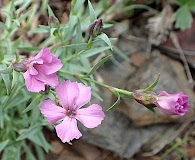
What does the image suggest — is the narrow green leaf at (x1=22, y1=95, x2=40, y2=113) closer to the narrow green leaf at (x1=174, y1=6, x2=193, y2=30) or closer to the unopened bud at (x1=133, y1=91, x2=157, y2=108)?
the unopened bud at (x1=133, y1=91, x2=157, y2=108)

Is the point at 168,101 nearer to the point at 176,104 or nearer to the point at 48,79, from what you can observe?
the point at 176,104

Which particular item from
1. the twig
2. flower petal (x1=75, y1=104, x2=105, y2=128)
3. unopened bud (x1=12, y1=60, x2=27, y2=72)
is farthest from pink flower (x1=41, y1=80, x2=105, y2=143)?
the twig

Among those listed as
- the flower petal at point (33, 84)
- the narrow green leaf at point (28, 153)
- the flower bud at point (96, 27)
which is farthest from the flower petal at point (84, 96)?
the narrow green leaf at point (28, 153)

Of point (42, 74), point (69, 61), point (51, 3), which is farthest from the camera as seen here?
point (51, 3)

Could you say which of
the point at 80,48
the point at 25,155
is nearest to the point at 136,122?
the point at 25,155

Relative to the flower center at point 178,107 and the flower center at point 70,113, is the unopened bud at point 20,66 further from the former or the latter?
the flower center at point 178,107

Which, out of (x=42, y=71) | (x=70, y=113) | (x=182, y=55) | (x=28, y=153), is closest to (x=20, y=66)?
(x=42, y=71)

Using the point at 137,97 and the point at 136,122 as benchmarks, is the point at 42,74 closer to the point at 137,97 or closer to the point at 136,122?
the point at 137,97
